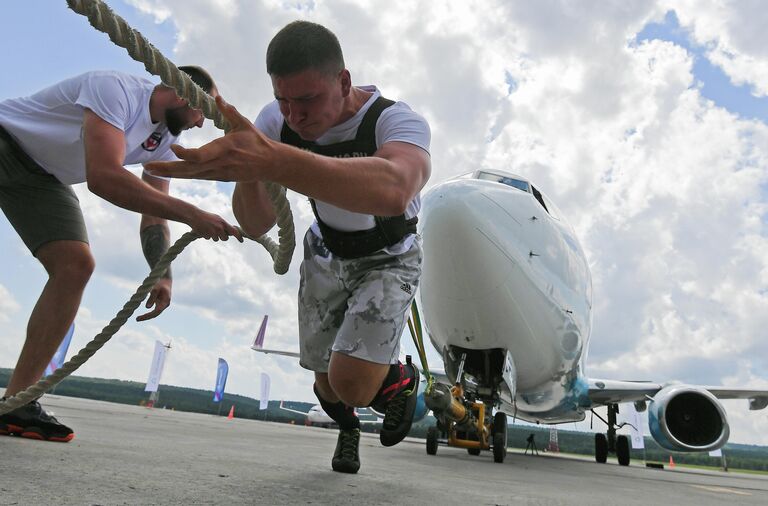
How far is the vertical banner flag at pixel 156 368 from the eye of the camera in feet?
87.6

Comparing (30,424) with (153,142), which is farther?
(153,142)

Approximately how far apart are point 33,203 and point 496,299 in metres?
4.51

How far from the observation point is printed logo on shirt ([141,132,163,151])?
9.99 ft

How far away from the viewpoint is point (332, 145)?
2.42 meters

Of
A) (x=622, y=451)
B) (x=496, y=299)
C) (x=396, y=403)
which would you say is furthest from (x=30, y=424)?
(x=622, y=451)

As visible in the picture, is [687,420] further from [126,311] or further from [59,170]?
[59,170]

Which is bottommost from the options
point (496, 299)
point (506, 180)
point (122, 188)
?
point (122, 188)

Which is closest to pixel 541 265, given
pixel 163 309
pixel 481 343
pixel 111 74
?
pixel 481 343

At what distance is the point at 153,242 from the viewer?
3.26 metres

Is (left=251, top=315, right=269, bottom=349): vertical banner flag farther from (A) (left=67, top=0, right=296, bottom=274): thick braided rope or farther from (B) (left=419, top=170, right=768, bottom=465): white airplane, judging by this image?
(A) (left=67, top=0, right=296, bottom=274): thick braided rope

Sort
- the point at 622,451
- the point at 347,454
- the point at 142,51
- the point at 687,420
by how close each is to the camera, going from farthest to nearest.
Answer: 1. the point at 622,451
2. the point at 687,420
3. the point at 347,454
4. the point at 142,51

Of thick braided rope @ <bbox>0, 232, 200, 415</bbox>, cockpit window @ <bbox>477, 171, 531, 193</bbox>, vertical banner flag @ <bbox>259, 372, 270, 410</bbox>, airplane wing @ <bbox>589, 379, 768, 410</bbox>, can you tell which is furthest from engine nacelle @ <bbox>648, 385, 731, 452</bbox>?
vertical banner flag @ <bbox>259, 372, 270, 410</bbox>

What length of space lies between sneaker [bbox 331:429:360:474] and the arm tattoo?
146 centimetres

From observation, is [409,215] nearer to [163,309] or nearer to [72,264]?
[163,309]
